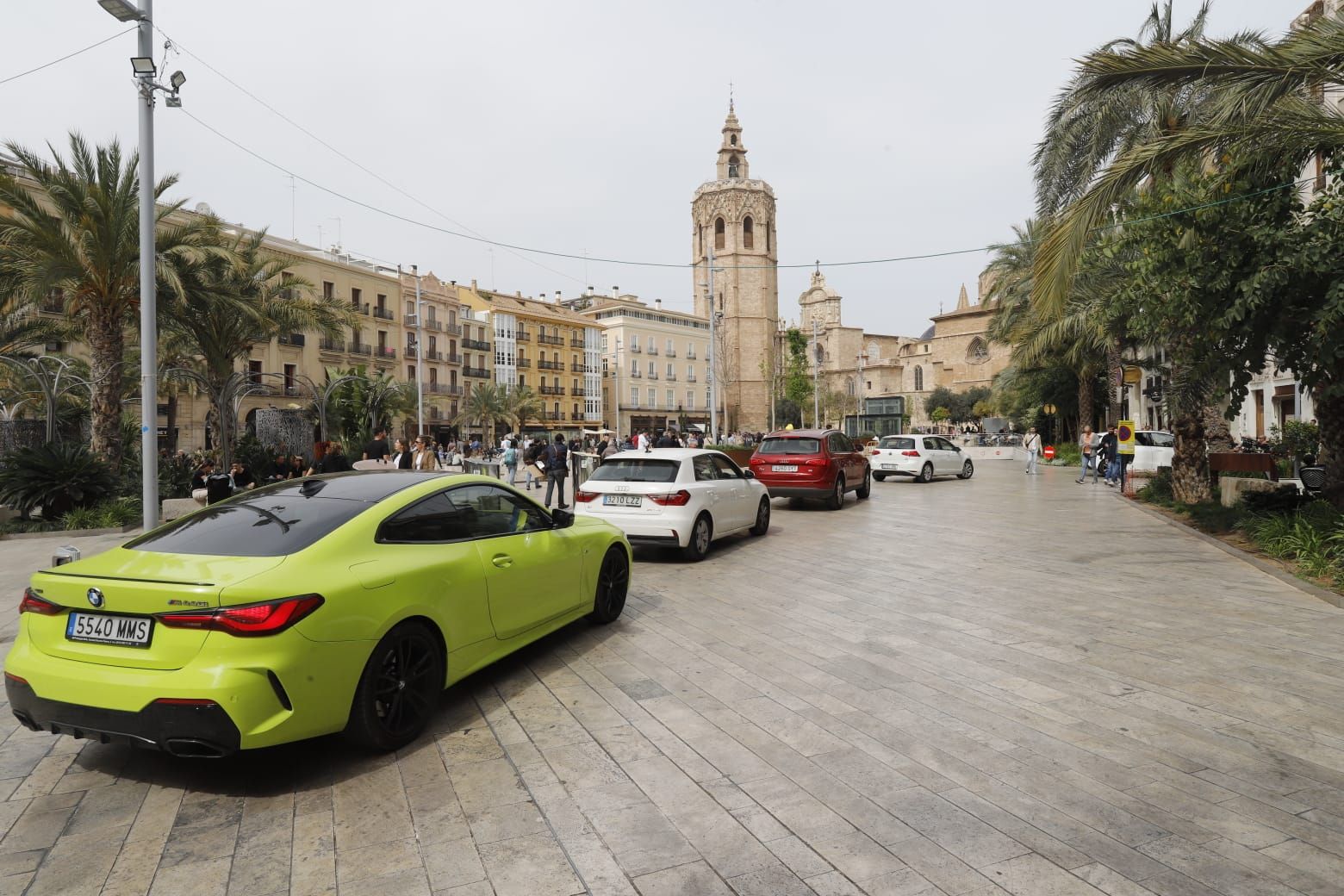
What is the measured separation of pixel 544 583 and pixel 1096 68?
28.5 ft

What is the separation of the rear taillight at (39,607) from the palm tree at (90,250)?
598 inches

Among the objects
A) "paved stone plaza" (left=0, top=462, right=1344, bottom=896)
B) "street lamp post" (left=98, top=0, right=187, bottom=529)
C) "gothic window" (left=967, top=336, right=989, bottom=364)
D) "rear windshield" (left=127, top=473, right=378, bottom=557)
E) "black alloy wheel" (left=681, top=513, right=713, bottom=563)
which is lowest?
"paved stone plaza" (left=0, top=462, right=1344, bottom=896)

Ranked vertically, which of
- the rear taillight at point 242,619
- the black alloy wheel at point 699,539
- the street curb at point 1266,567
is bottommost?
the street curb at point 1266,567

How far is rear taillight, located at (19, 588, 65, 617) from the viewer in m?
3.72

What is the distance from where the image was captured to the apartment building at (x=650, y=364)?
287 ft

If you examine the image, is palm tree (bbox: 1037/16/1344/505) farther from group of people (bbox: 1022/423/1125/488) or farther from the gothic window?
the gothic window

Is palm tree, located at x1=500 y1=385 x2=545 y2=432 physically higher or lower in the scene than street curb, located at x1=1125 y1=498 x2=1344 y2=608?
higher

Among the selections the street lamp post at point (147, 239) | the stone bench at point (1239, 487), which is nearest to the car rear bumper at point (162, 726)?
the street lamp post at point (147, 239)

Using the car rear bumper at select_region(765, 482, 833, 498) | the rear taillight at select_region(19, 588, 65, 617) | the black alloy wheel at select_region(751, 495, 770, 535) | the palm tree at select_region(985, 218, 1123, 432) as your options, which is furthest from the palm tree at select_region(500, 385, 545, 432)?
the rear taillight at select_region(19, 588, 65, 617)

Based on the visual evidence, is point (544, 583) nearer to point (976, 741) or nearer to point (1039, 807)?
point (976, 741)

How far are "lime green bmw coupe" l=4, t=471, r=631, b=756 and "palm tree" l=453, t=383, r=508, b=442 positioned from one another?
63922 mm

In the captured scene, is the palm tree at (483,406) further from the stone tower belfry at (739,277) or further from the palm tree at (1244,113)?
the palm tree at (1244,113)

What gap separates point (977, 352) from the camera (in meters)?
93.9

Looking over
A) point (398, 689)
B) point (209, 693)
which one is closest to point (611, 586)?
point (398, 689)
